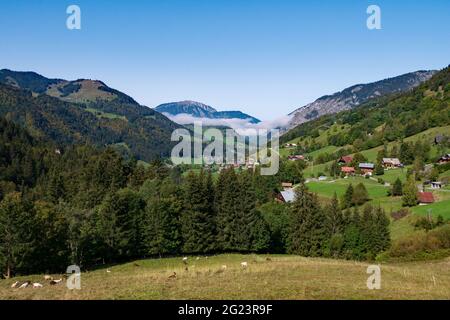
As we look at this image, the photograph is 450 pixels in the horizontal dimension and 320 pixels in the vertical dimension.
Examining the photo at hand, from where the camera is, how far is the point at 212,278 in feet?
98.8

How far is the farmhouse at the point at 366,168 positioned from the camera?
164238 mm

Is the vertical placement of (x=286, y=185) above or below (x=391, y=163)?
below

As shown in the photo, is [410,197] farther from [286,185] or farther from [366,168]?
[366,168]

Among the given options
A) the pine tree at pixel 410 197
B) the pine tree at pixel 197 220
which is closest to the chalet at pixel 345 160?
the pine tree at pixel 410 197

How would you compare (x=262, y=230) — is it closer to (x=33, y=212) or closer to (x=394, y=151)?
(x=33, y=212)

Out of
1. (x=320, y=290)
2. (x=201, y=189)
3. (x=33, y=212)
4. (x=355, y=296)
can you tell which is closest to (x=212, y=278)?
(x=320, y=290)

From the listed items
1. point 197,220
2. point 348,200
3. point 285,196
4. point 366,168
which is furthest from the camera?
point 366,168

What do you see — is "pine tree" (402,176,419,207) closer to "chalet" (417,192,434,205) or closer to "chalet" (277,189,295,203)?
"chalet" (417,192,434,205)

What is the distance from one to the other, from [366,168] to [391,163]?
1084 centimetres

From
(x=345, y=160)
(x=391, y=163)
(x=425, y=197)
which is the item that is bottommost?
(x=425, y=197)

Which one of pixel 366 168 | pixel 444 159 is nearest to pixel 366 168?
pixel 366 168

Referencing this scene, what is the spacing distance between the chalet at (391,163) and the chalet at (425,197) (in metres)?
56.9

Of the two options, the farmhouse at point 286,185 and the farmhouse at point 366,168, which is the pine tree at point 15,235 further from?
the farmhouse at point 366,168

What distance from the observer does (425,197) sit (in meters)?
107
